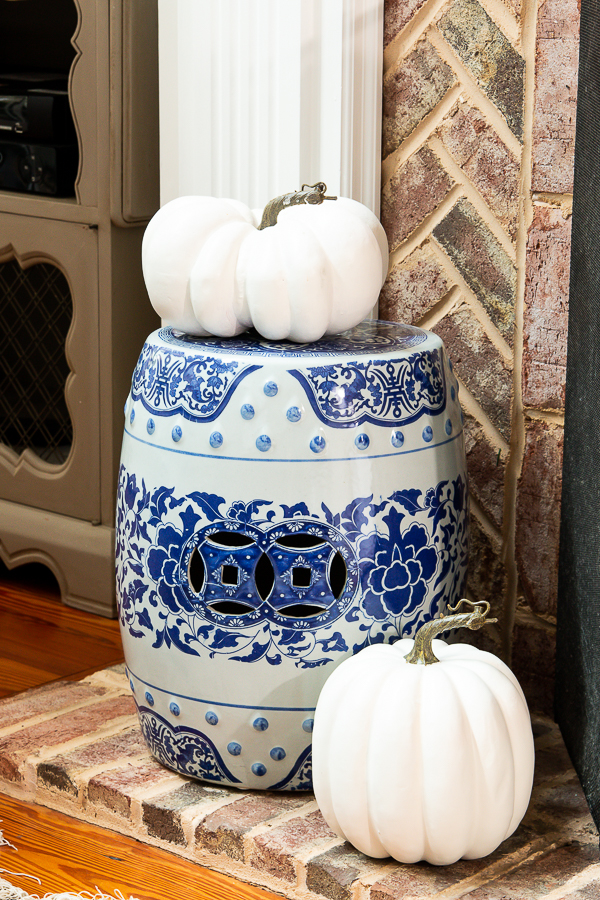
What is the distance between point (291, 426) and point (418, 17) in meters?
0.75

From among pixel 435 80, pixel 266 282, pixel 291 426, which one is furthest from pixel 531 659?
pixel 435 80

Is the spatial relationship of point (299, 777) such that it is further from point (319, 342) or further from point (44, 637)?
point (44, 637)

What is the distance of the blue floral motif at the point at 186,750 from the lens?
4.70ft

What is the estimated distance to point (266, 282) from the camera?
133 centimetres

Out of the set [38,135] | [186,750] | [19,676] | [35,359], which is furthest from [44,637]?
[38,135]

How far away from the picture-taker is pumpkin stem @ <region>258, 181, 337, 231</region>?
4.60 ft

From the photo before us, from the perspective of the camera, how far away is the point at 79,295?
2.05 meters

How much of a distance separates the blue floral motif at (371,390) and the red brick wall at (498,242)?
1.06 feet

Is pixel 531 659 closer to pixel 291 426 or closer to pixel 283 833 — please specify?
pixel 283 833

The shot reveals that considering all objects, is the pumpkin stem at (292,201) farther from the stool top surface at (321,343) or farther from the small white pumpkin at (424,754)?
the small white pumpkin at (424,754)

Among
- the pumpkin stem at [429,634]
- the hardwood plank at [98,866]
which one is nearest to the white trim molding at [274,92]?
the pumpkin stem at [429,634]

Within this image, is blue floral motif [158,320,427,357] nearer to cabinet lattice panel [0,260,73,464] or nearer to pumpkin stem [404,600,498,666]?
pumpkin stem [404,600,498,666]

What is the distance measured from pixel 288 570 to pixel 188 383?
0.25m

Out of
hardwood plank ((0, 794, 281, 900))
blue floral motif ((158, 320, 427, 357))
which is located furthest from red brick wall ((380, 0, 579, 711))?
hardwood plank ((0, 794, 281, 900))
